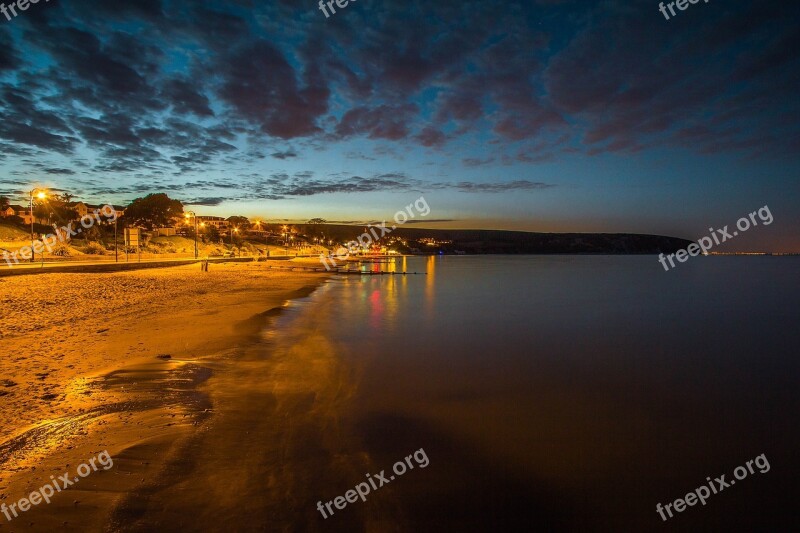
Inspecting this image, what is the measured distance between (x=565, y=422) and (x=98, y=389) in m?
9.18

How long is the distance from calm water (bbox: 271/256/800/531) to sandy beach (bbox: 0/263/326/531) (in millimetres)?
2395

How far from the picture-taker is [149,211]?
88312 millimetres

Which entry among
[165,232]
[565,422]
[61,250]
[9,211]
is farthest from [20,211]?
[565,422]

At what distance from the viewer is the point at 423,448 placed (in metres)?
6.84

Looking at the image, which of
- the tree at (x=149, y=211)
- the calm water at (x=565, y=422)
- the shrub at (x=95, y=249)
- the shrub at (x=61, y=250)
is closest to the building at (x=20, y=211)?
the tree at (x=149, y=211)

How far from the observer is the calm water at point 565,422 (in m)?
5.54

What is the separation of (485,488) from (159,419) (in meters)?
5.28

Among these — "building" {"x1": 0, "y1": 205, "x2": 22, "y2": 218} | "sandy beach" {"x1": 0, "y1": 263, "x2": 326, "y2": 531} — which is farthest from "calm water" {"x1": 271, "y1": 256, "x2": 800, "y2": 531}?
"building" {"x1": 0, "y1": 205, "x2": 22, "y2": 218}

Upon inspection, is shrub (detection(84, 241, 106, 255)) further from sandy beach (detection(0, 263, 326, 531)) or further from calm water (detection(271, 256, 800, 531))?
calm water (detection(271, 256, 800, 531))

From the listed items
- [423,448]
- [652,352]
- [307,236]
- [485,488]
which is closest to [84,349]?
[423,448]

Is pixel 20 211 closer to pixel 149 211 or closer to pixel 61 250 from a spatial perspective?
pixel 149 211

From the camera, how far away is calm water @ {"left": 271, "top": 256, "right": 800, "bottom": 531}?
554cm

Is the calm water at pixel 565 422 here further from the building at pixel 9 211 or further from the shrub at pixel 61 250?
the building at pixel 9 211

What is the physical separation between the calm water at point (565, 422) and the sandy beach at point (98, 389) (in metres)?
2.39
